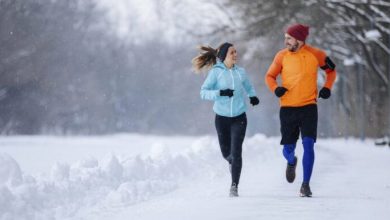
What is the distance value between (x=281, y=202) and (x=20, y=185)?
2568mm

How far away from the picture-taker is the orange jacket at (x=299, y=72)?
358 inches

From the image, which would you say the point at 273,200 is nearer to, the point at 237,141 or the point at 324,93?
the point at 237,141

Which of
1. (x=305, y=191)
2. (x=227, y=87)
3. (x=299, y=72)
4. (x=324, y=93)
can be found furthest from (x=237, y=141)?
(x=324, y=93)

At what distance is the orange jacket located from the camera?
909 cm

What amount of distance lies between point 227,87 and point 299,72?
81cm

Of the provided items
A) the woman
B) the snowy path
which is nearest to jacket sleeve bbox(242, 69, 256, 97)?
the woman

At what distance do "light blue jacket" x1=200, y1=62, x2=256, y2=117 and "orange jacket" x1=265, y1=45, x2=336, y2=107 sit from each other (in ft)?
1.30

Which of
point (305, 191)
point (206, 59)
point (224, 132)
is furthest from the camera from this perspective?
point (206, 59)

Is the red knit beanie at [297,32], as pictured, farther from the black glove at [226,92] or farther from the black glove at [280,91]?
the black glove at [226,92]

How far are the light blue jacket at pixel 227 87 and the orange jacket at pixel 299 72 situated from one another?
40 centimetres

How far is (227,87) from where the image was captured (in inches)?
356

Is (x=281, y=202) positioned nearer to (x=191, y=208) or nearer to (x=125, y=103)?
(x=191, y=208)

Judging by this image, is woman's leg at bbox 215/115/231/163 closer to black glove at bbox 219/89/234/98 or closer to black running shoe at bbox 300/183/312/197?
black glove at bbox 219/89/234/98

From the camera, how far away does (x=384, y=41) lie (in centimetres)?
3384
